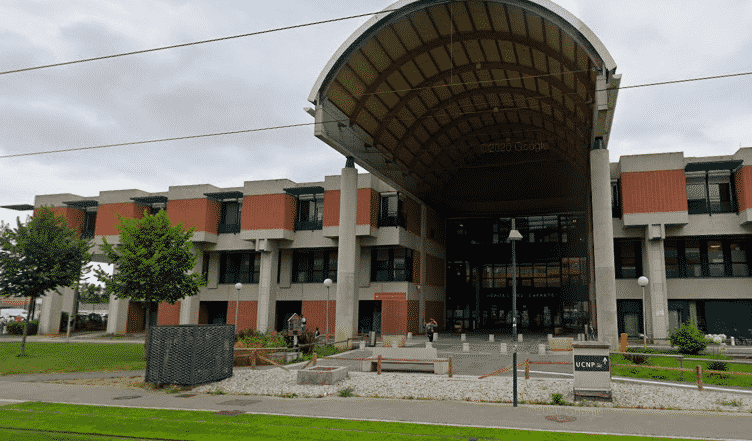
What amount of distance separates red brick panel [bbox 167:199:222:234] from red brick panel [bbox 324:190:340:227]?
Answer: 1078 cm

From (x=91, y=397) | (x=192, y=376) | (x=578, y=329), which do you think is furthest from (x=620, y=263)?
(x=91, y=397)

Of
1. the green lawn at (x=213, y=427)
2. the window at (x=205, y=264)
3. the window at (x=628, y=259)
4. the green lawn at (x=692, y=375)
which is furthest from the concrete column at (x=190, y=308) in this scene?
the green lawn at (x=692, y=375)

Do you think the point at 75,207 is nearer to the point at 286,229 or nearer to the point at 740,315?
the point at 286,229

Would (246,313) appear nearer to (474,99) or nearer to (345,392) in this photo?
(474,99)

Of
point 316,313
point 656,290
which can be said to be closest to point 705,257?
point 656,290

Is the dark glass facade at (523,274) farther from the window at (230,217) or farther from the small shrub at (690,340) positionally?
the small shrub at (690,340)

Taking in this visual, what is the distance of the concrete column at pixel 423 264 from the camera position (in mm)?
44500

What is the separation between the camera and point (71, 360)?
24781 mm

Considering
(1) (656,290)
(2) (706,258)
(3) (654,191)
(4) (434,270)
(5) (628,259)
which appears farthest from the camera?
(4) (434,270)

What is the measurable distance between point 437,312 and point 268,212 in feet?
61.0

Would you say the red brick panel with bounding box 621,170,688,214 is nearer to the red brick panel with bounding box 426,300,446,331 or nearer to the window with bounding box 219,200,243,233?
the red brick panel with bounding box 426,300,446,331

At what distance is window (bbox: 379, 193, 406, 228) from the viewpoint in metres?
42.6

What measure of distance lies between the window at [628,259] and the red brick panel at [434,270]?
15876mm

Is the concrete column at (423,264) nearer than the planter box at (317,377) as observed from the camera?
No
